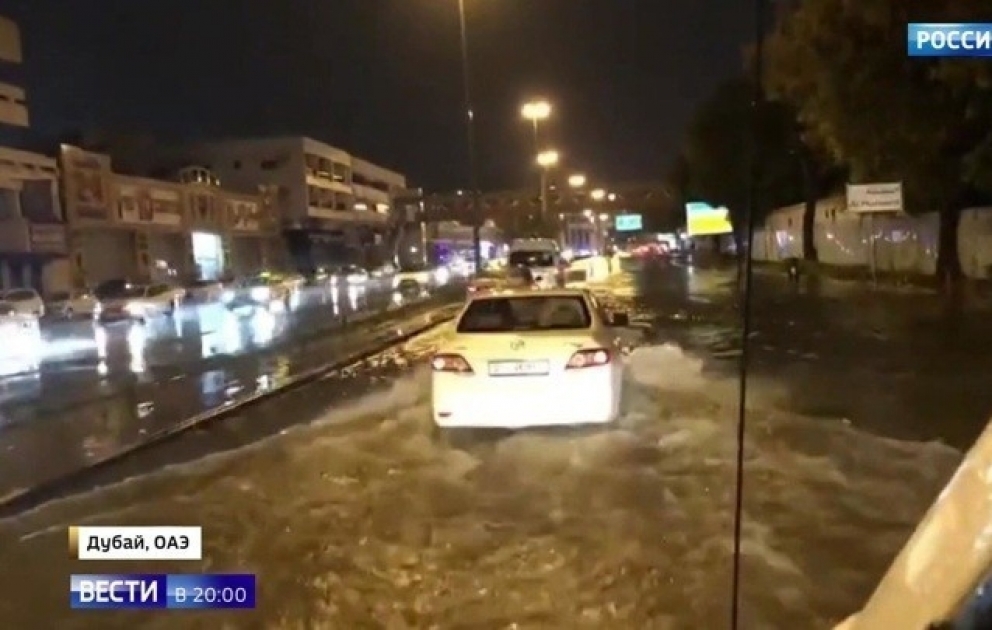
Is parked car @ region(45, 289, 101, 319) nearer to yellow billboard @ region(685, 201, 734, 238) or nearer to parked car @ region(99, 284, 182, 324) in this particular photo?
parked car @ region(99, 284, 182, 324)

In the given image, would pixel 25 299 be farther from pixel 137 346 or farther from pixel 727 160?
pixel 727 160

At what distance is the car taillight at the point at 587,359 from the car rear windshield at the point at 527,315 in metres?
0.58

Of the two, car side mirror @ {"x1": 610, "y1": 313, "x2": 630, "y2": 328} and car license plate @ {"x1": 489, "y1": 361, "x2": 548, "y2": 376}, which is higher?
car side mirror @ {"x1": 610, "y1": 313, "x2": 630, "y2": 328}

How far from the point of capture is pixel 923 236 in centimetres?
4434

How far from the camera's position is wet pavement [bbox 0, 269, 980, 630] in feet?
20.9

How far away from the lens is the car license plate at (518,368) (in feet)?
37.4

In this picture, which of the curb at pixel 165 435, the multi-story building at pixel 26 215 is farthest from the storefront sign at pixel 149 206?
the curb at pixel 165 435

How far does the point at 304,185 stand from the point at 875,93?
237 ft

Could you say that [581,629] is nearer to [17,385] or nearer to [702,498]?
[702,498]

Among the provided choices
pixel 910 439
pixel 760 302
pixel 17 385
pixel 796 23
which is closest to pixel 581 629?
pixel 910 439

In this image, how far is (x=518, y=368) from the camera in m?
11.4

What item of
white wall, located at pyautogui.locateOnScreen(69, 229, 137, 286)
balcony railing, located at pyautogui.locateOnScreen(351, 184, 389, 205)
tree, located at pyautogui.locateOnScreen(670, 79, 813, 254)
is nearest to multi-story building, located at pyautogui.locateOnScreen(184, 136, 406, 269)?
balcony railing, located at pyautogui.locateOnScreen(351, 184, 389, 205)

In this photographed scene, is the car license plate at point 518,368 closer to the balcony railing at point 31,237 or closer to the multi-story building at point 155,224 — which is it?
the balcony railing at point 31,237

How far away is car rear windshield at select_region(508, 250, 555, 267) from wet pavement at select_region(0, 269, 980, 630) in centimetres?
3030
